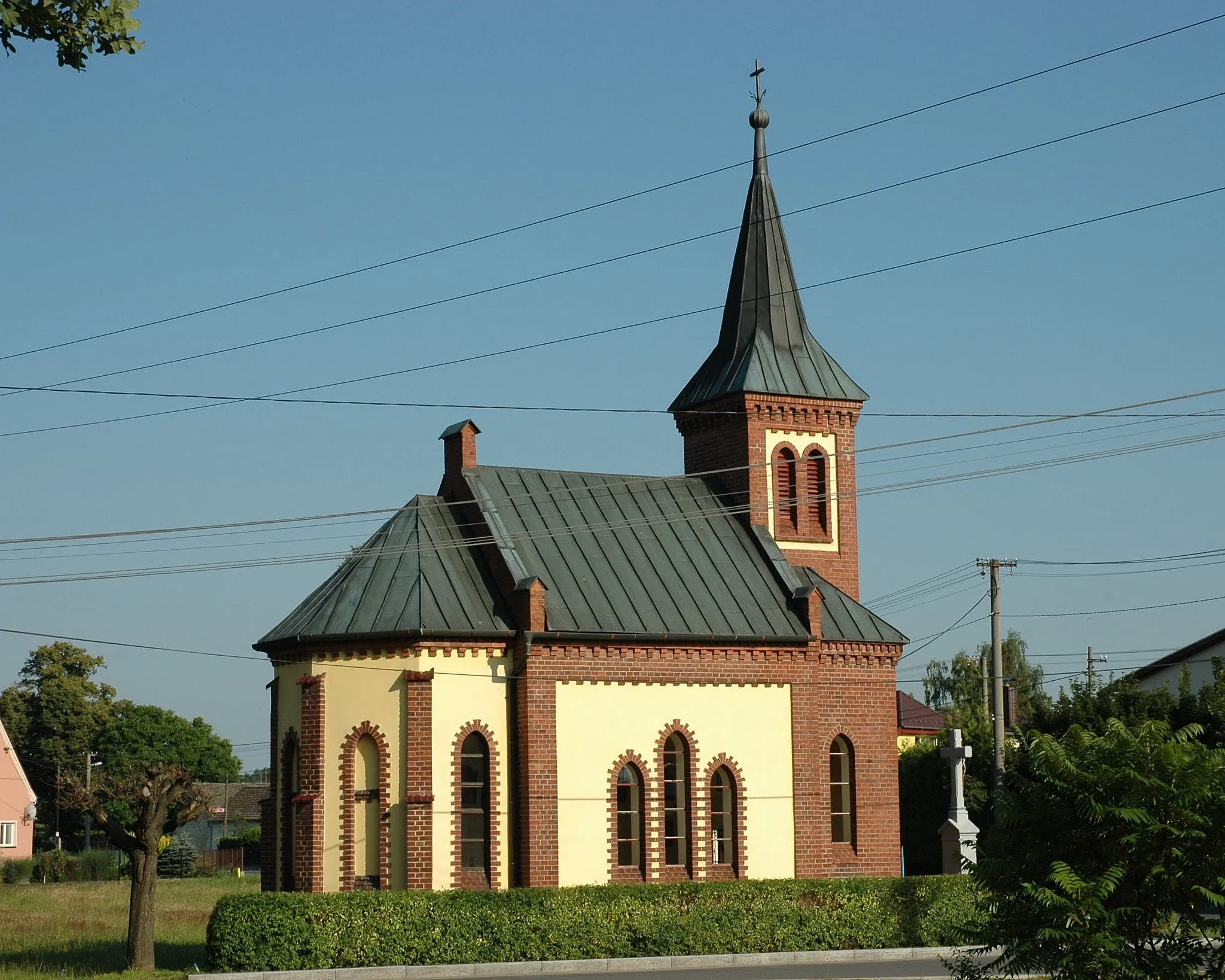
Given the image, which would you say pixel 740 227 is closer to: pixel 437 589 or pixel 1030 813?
pixel 437 589

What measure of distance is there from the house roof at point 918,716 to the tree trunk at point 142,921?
5158cm

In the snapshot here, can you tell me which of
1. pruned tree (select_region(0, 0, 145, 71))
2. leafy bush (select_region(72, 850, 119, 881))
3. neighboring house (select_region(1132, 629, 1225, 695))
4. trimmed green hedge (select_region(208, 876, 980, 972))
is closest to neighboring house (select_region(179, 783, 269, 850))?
leafy bush (select_region(72, 850, 119, 881))

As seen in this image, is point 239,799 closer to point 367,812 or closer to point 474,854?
point 367,812

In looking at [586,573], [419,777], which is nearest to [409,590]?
[419,777]

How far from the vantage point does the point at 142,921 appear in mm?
27281

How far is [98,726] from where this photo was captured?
92.6 meters

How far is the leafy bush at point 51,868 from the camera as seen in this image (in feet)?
218

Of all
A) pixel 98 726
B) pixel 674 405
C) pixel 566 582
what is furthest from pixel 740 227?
pixel 98 726

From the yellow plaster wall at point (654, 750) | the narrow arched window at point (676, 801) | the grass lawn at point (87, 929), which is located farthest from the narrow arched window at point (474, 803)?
the grass lawn at point (87, 929)

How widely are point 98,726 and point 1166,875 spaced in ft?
281

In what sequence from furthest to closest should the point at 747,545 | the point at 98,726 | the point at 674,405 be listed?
1. the point at 98,726
2. the point at 674,405
3. the point at 747,545

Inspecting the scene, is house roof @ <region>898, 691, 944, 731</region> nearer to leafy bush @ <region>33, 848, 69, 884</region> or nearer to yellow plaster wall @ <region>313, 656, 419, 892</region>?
leafy bush @ <region>33, 848, 69, 884</region>

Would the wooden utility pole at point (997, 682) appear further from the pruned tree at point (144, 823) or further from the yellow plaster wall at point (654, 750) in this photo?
the pruned tree at point (144, 823)

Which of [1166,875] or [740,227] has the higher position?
[740,227]
